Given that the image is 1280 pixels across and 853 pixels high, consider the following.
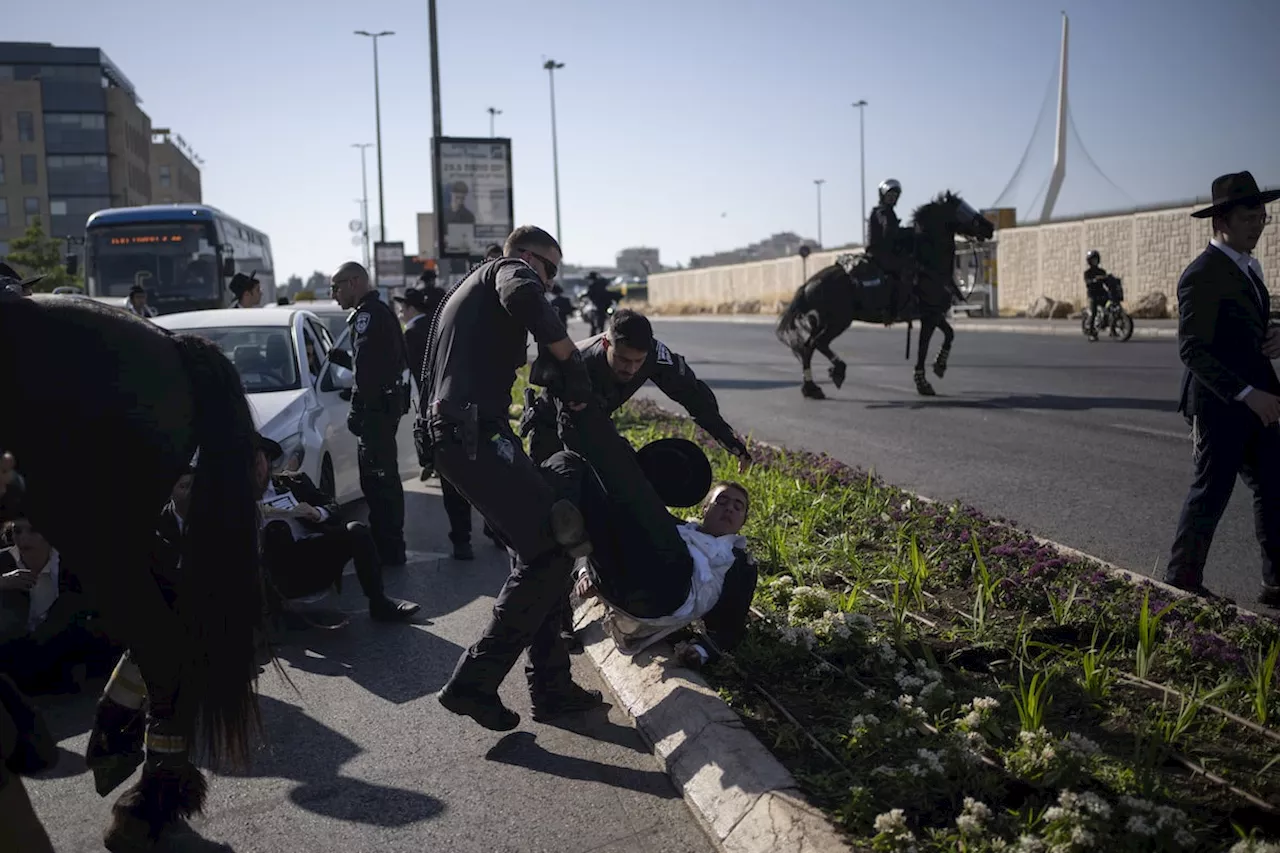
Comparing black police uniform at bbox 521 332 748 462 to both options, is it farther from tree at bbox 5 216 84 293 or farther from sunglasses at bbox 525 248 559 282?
tree at bbox 5 216 84 293

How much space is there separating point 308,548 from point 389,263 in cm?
3744

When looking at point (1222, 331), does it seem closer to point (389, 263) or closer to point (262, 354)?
point (262, 354)

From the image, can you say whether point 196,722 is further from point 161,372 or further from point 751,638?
point 751,638

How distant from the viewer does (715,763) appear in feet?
13.8

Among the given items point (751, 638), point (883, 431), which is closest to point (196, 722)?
point (751, 638)

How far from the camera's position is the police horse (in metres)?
3.46

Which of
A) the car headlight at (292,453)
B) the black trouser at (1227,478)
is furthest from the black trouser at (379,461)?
the black trouser at (1227,478)

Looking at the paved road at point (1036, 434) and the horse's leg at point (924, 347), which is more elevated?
the horse's leg at point (924, 347)

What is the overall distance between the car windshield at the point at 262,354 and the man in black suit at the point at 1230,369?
603cm

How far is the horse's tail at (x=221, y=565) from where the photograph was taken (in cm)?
377

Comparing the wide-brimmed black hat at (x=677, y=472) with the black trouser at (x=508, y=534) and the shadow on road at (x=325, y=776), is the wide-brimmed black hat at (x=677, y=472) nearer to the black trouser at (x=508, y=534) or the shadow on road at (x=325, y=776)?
the black trouser at (x=508, y=534)

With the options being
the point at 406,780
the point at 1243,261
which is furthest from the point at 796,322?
the point at 406,780

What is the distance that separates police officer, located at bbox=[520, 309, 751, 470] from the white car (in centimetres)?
333

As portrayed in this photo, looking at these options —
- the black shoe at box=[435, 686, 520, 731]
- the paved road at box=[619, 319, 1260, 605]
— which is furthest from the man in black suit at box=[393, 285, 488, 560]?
the paved road at box=[619, 319, 1260, 605]
